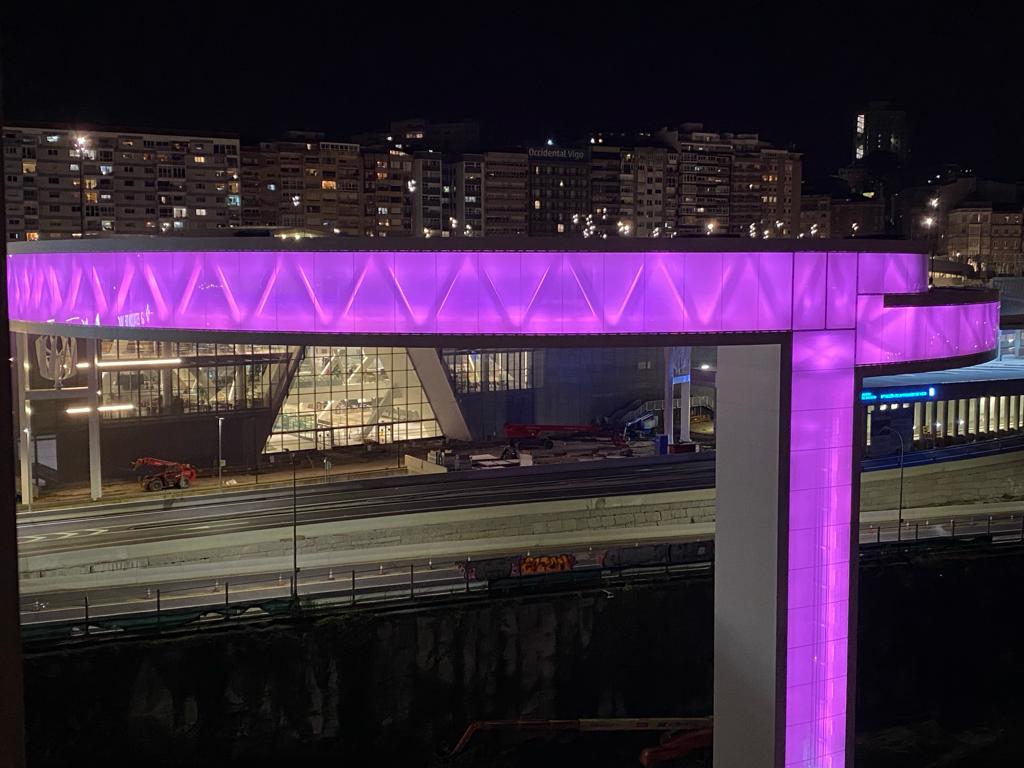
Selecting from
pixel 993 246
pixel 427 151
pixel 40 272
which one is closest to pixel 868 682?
pixel 40 272

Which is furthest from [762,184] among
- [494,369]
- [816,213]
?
[494,369]

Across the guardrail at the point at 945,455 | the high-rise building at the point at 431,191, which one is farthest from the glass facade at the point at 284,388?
the high-rise building at the point at 431,191

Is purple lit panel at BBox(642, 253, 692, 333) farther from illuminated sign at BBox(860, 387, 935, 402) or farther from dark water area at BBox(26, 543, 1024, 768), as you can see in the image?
illuminated sign at BBox(860, 387, 935, 402)

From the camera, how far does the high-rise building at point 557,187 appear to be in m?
135

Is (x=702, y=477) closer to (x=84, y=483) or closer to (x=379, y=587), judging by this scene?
(x=379, y=587)

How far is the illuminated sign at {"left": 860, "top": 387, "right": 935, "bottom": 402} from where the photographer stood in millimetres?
52312

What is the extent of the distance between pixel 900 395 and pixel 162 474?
34.1m

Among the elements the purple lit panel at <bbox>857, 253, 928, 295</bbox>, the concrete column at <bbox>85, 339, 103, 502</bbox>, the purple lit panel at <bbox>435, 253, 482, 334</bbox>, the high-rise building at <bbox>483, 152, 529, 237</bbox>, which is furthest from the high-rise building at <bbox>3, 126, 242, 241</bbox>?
the purple lit panel at <bbox>857, 253, 928, 295</bbox>

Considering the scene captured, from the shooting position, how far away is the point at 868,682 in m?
32.6

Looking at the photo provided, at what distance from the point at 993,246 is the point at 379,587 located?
131 m

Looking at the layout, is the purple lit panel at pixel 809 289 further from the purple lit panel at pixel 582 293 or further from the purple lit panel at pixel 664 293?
the purple lit panel at pixel 582 293

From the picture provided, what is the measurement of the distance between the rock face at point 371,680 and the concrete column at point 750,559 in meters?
12.6

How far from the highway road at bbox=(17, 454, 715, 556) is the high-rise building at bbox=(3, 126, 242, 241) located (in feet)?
219

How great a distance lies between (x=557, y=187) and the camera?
13612 centimetres
